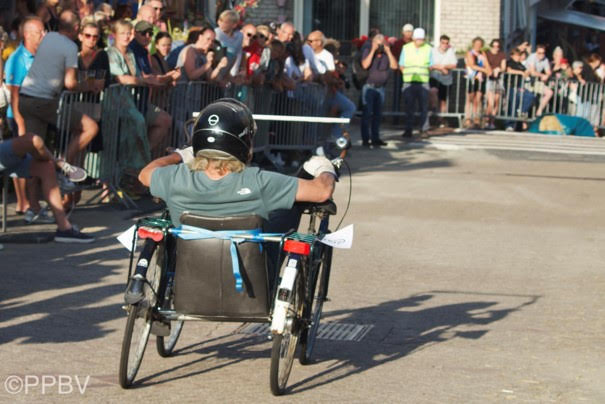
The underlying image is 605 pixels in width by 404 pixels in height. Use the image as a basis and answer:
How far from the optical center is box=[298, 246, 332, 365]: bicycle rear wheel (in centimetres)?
652

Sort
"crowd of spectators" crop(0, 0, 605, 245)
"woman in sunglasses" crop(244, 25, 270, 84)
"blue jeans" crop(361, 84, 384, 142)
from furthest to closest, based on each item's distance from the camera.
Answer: "blue jeans" crop(361, 84, 384, 142) < "woman in sunglasses" crop(244, 25, 270, 84) < "crowd of spectators" crop(0, 0, 605, 245)

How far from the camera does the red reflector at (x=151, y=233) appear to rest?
19.8ft

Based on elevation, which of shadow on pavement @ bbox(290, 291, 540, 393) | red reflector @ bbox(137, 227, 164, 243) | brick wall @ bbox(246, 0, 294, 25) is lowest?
shadow on pavement @ bbox(290, 291, 540, 393)

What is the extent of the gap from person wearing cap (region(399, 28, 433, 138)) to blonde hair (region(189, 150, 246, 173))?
52.6 ft

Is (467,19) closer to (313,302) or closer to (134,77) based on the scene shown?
(134,77)

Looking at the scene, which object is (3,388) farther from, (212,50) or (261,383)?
(212,50)

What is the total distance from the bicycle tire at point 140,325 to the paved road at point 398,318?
12 centimetres

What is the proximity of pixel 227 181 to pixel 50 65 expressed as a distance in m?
5.87

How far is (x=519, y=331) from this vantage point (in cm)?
776

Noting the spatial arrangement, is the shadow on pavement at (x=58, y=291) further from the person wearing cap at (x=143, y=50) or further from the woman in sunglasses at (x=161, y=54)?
the woman in sunglasses at (x=161, y=54)

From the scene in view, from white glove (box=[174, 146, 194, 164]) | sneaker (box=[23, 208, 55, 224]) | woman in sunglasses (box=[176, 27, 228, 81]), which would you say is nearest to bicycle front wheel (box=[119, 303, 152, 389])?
white glove (box=[174, 146, 194, 164])

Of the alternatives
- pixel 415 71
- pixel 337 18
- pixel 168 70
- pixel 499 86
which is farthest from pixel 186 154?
pixel 337 18

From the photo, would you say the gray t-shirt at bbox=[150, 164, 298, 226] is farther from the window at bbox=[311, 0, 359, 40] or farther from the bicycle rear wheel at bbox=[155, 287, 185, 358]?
the window at bbox=[311, 0, 359, 40]

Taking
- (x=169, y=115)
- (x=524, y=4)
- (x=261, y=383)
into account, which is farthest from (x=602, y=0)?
(x=261, y=383)
